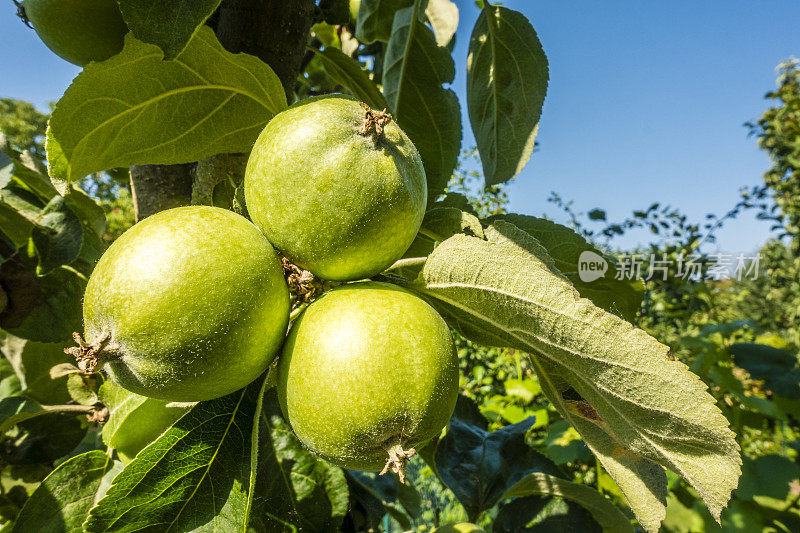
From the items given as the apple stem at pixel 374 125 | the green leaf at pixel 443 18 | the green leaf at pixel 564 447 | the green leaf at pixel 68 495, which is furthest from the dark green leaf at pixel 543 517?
the green leaf at pixel 443 18

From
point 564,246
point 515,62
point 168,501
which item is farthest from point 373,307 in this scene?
point 515,62

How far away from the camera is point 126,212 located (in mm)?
8211

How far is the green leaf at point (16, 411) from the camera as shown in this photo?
1406 mm

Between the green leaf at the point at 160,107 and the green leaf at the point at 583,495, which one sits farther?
the green leaf at the point at 583,495

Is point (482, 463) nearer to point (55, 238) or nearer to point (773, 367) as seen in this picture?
point (55, 238)

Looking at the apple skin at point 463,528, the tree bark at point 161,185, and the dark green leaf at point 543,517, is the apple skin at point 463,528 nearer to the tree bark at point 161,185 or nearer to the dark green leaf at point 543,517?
the dark green leaf at point 543,517

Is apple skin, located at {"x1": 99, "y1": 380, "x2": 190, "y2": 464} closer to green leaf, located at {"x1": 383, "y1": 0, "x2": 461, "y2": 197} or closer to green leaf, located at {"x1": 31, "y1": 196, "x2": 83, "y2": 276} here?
green leaf, located at {"x1": 31, "y1": 196, "x2": 83, "y2": 276}

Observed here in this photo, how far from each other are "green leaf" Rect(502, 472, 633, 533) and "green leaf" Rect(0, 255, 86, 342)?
160 cm

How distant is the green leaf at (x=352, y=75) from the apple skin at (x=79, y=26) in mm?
607

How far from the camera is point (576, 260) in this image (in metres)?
1.27

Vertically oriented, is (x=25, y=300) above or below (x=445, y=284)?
below

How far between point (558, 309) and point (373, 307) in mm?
309

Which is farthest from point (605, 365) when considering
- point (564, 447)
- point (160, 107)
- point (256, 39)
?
point (564, 447)

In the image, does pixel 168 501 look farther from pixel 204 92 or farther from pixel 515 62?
pixel 515 62
